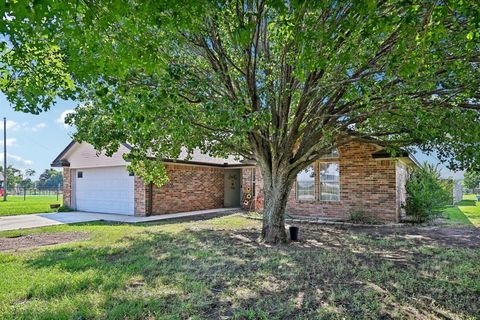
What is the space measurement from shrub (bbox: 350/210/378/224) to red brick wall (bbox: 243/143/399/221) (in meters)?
0.21

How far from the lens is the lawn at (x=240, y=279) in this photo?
4000mm

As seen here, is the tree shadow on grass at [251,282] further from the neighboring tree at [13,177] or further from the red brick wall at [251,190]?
the neighboring tree at [13,177]

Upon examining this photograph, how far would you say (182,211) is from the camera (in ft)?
53.8

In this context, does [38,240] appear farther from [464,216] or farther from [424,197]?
Answer: [464,216]

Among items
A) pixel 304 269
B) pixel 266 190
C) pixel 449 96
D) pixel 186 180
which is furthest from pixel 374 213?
pixel 186 180

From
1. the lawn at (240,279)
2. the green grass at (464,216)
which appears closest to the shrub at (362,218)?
the lawn at (240,279)

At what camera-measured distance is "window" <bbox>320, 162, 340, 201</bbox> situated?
44.4 feet

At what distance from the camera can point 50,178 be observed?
7169cm

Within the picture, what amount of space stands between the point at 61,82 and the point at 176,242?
4.88 meters

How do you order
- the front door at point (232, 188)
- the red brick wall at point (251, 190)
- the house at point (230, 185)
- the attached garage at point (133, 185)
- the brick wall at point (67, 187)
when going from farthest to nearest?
the front door at point (232, 188)
the brick wall at point (67, 187)
the red brick wall at point (251, 190)
the attached garage at point (133, 185)
the house at point (230, 185)

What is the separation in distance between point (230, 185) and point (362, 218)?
932cm

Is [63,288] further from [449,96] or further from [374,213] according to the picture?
[374,213]

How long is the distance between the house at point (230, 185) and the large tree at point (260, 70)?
392cm

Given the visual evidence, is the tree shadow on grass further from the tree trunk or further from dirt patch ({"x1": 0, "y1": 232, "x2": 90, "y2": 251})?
dirt patch ({"x1": 0, "y1": 232, "x2": 90, "y2": 251})
